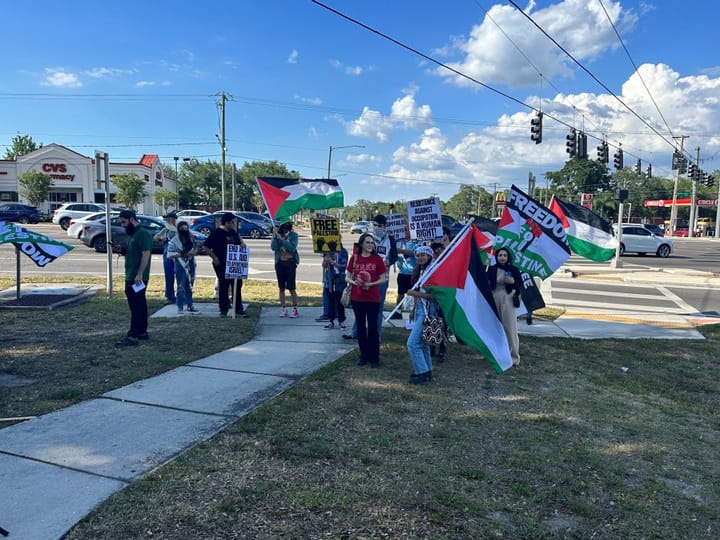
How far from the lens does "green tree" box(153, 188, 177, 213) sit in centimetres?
6156

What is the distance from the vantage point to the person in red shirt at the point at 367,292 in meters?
6.52

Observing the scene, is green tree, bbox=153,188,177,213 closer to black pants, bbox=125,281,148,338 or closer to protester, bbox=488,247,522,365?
black pants, bbox=125,281,148,338

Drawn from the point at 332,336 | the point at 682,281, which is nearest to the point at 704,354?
the point at 332,336

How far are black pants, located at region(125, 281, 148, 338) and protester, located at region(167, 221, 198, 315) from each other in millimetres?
2029

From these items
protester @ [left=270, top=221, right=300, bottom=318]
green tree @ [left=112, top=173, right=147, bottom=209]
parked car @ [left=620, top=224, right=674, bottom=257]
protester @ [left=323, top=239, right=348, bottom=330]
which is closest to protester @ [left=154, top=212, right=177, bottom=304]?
protester @ [left=270, top=221, right=300, bottom=318]

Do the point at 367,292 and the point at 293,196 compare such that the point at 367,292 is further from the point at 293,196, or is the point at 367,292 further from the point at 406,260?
the point at 293,196

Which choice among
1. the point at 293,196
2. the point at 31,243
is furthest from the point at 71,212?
the point at 293,196

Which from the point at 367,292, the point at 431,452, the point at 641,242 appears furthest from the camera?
the point at 641,242

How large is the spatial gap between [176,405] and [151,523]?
2001 mm

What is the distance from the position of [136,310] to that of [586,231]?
7.68 meters

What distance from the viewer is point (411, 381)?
19.9 feet

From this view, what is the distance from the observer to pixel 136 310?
7.41 metres

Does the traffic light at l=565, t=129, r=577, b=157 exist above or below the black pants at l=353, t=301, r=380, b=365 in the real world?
above

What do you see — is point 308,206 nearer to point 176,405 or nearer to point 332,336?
point 332,336
